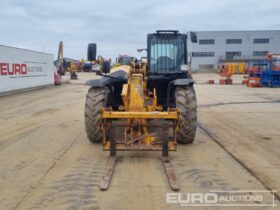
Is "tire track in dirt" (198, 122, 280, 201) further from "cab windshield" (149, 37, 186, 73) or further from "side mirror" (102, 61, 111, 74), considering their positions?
"side mirror" (102, 61, 111, 74)

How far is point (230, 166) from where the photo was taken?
7.13 meters

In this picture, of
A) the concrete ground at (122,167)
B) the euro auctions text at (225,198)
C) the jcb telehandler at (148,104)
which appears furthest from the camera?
the jcb telehandler at (148,104)

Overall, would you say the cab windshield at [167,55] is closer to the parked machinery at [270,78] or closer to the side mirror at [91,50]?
the side mirror at [91,50]

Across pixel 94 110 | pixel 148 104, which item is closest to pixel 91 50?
pixel 94 110

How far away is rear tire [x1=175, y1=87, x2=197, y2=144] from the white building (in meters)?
81.3

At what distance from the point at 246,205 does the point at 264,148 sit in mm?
3685

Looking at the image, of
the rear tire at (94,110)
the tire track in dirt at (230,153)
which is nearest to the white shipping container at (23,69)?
the tire track in dirt at (230,153)

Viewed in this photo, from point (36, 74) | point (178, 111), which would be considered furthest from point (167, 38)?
point (36, 74)

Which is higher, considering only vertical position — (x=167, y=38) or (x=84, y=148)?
(x=167, y=38)

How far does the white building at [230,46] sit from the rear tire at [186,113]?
267ft

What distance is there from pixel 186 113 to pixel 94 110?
1.92 meters

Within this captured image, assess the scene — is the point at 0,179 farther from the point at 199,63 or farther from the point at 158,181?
the point at 199,63

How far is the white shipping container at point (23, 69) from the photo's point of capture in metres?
23.6

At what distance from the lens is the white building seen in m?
89.3
